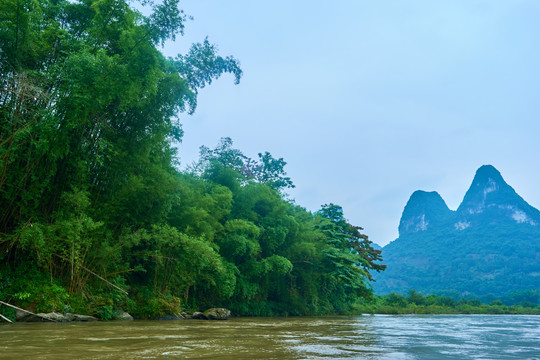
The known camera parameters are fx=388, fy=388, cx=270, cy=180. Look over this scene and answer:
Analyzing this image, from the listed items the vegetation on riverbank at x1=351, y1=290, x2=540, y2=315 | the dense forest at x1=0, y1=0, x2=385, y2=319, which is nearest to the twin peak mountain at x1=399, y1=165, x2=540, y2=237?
the vegetation on riverbank at x1=351, y1=290, x2=540, y2=315

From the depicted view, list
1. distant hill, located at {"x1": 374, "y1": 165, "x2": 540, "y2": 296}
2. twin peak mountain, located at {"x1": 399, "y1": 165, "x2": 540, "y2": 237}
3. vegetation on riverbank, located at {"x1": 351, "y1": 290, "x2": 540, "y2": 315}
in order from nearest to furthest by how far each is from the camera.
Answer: vegetation on riverbank, located at {"x1": 351, "y1": 290, "x2": 540, "y2": 315} < distant hill, located at {"x1": 374, "y1": 165, "x2": 540, "y2": 296} < twin peak mountain, located at {"x1": 399, "y1": 165, "x2": 540, "y2": 237}

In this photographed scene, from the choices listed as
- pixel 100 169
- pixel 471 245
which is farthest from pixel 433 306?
pixel 471 245

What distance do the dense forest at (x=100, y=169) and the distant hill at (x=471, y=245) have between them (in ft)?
144

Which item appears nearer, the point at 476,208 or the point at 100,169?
the point at 100,169

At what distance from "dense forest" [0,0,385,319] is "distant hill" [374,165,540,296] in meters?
43.9

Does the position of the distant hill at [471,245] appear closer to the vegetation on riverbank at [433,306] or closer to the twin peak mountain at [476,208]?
the twin peak mountain at [476,208]

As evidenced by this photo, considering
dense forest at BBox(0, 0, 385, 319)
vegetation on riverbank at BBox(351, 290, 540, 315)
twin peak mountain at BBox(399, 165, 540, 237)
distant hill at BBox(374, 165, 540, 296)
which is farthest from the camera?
twin peak mountain at BBox(399, 165, 540, 237)

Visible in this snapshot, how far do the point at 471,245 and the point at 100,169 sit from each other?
67.0m

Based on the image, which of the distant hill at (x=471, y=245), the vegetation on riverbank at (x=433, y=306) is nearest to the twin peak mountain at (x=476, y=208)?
the distant hill at (x=471, y=245)

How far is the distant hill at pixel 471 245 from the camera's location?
2152 inches

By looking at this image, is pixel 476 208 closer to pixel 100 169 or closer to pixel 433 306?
pixel 433 306

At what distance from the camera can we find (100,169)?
33.3ft

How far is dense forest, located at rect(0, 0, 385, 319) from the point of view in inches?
308

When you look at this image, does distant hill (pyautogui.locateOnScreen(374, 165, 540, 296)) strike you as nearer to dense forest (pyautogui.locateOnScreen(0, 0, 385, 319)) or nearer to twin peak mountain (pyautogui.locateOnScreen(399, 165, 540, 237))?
twin peak mountain (pyautogui.locateOnScreen(399, 165, 540, 237))
